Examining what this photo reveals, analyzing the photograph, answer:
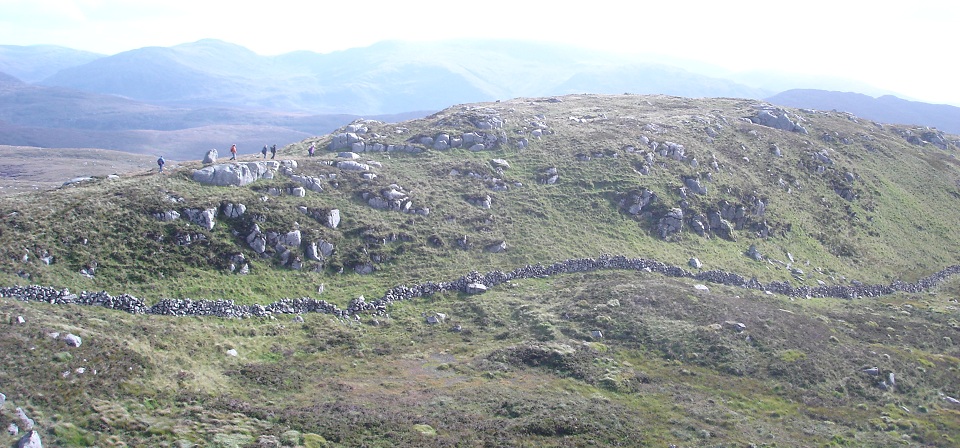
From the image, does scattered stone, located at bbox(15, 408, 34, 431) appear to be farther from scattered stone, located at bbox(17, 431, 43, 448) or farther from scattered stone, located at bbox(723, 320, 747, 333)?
scattered stone, located at bbox(723, 320, 747, 333)

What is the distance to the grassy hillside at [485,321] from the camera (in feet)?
84.0

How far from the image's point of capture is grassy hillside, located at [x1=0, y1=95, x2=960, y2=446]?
84.0ft

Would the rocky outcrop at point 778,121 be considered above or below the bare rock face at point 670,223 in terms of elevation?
above

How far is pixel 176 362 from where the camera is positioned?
28.6 m

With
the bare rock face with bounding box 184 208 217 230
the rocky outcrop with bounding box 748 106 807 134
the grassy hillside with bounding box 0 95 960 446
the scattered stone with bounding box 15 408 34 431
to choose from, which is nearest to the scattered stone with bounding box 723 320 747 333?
the grassy hillside with bounding box 0 95 960 446

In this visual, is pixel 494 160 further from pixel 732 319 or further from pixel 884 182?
pixel 884 182

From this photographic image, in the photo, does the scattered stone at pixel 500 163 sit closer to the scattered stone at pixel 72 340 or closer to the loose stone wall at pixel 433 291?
the loose stone wall at pixel 433 291

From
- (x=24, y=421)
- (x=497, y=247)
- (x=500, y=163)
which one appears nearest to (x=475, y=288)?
(x=497, y=247)

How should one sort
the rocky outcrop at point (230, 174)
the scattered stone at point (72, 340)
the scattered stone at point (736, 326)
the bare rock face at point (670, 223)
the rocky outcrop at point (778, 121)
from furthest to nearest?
the rocky outcrop at point (778, 121) < the bare rock face at point (670, 223) < the rocky outcrop at point (230, 174) < the scattered stone at point (736, 326) < the scattered stone at point (72, 340)

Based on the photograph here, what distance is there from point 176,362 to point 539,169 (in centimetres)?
5088

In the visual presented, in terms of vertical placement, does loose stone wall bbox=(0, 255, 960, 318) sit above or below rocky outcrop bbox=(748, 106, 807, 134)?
below

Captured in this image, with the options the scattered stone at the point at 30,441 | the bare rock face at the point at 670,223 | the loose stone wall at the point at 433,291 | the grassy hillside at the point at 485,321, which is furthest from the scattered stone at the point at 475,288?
the scattered stone at the point at 30,441

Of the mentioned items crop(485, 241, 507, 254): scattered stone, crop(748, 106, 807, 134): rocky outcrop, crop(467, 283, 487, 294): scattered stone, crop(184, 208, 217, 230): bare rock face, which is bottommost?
crop(467, 283, 487, 294): scattered stone

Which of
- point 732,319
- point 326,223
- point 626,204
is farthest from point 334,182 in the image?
point 732,319
